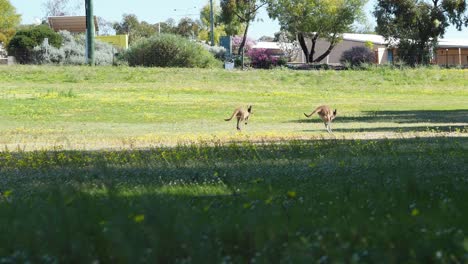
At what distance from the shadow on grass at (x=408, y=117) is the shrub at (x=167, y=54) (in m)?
26.9

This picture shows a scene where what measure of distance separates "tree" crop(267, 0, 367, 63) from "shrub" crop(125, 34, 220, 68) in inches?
1705

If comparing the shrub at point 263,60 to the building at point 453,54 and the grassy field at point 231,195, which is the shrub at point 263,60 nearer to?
the building at point 453,54

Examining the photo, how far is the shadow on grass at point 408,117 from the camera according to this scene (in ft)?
101

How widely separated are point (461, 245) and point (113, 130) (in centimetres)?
2155

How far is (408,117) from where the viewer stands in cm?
3231

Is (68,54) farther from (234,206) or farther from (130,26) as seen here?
(130,26)

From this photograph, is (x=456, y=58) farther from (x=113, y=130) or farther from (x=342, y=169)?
(x=342, y=169)

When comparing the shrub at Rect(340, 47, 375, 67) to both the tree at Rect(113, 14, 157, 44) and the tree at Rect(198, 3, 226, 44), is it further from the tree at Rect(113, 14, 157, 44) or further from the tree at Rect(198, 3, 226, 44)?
the tree at Rect(113, 14, 157, 44)

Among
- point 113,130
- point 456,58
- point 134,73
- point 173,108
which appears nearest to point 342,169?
point 113,130

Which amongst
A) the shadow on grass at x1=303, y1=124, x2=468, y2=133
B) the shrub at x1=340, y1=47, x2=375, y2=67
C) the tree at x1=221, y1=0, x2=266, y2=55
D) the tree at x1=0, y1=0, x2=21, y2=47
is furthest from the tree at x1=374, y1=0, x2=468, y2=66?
the shadow on grass at x1=303, y1=124, x2=468, y2=133

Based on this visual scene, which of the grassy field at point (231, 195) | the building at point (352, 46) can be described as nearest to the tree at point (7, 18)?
the building at point (352, 46)

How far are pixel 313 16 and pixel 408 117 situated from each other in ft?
239

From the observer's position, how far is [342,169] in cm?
1281

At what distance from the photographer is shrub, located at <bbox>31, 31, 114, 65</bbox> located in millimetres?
61875
